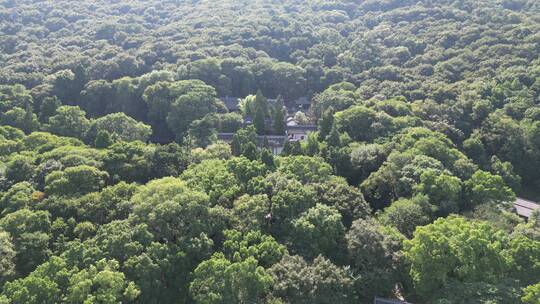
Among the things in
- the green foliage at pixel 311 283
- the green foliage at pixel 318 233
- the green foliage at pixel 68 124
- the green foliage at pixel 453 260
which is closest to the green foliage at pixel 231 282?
the green foliage at pixel 311 283

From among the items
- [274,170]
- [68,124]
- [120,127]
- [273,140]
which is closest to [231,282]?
[274,170]

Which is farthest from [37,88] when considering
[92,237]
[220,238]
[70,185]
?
[220,238]

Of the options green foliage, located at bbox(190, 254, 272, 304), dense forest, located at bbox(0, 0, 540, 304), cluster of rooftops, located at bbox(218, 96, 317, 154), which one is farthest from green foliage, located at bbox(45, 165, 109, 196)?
cluster of rooftops, located at bbox(218, 96, 317, 154)

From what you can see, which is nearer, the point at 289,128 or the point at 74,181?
the point at 74,181

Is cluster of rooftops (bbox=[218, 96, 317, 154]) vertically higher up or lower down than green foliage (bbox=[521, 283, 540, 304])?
lower down

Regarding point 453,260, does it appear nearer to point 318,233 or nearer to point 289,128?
point 318,233

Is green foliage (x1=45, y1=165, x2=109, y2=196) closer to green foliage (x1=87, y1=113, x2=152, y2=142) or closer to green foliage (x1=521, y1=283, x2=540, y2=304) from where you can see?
green foliage (x1=87, y1=113, x2=152, y2=142)

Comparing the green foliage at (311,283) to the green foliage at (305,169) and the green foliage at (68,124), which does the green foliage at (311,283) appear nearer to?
the green foliage at (305,169)

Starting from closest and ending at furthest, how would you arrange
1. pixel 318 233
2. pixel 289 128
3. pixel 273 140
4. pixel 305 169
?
pixel 318 233 < pixel 305 169 < pixel 273 140 < pixel 289 128

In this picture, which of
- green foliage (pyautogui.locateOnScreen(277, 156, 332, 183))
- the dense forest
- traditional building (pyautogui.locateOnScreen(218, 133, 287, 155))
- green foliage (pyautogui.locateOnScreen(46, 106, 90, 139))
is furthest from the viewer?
traditional building (pyautogui.locateOnScreen(218, 133, 287, 155))
